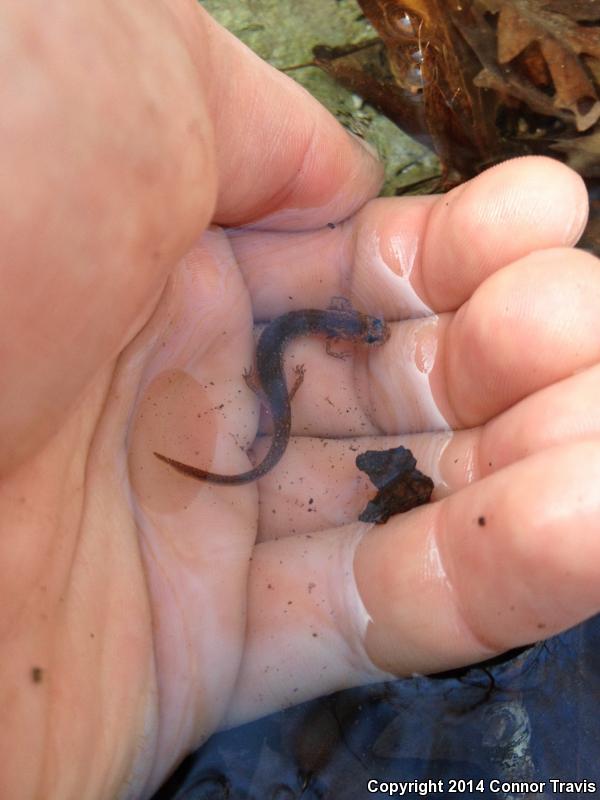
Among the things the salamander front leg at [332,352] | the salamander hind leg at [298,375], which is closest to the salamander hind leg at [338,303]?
the salamander front leg at [332,352]

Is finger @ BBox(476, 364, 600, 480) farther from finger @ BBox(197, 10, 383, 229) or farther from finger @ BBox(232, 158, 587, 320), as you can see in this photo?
finger @ BBox(197, 10, 383, 229)

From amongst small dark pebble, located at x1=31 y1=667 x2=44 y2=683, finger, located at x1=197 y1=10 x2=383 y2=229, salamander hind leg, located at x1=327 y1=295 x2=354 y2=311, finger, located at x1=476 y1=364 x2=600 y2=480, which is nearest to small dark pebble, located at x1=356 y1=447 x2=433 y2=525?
finger, located at x1=476 y1=364 x2=600 y2=480

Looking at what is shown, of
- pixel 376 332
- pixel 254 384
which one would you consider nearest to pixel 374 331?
pixel 376 332

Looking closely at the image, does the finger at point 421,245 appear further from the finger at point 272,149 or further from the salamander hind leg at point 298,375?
the salamander hind leg at point 298,375

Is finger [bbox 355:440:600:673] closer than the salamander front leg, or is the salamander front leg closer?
finger [bbox 355:440:600:673]

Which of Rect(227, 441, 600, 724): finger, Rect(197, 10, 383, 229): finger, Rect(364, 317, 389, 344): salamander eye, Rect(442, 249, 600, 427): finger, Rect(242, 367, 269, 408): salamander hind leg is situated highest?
Rect(197, 10, 383, 229): finger

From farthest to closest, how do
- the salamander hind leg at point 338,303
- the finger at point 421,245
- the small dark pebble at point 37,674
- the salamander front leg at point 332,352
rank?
the salamander hind leg at point 338,303, the salamander front leg at point 332,352, the finger at point 421,245, the small dark pebble at point 37,674
